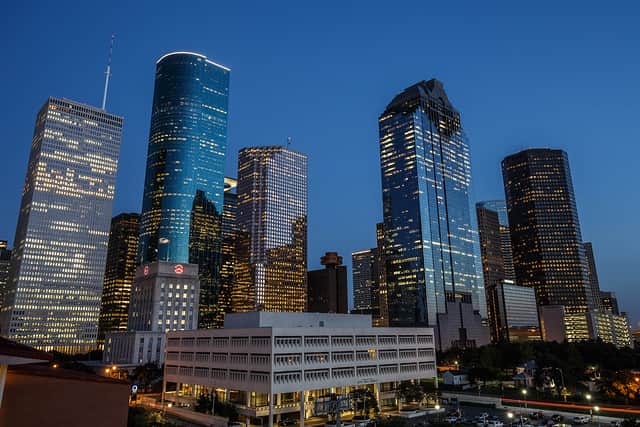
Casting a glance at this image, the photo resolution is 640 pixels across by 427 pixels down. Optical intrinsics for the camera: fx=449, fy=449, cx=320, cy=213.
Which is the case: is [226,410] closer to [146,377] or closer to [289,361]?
[289,361]

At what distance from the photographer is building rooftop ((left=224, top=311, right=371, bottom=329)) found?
9594cm

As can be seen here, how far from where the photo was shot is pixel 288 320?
98.4m

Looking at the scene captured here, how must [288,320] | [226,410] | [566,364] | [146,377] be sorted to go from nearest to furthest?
1. [226,410]
2. [288,320]
3. [566,364]
4. [146,377]

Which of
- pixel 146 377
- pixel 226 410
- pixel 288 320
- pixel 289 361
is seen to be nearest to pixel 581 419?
pixel 289 361

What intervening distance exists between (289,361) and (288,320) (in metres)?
12.2

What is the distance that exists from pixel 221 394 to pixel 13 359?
87.1 metres

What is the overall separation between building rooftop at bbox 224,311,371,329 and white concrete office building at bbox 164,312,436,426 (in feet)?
0.68

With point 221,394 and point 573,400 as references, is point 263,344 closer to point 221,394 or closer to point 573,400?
Result: point 221,394

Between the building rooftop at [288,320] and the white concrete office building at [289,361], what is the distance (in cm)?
21

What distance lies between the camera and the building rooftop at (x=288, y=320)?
95938 mm

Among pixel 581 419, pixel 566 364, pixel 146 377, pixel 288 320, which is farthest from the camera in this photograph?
pixel 146 377

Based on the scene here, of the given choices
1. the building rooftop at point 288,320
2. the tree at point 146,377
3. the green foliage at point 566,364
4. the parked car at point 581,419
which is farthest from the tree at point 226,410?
the green foliage at point 566,364

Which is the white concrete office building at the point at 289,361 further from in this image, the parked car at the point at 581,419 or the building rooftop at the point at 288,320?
the parked car at the point at 581,419

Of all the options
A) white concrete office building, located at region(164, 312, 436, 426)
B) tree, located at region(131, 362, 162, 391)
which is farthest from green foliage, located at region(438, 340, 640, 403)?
tree, located at region(131, 362, 162, 391)
